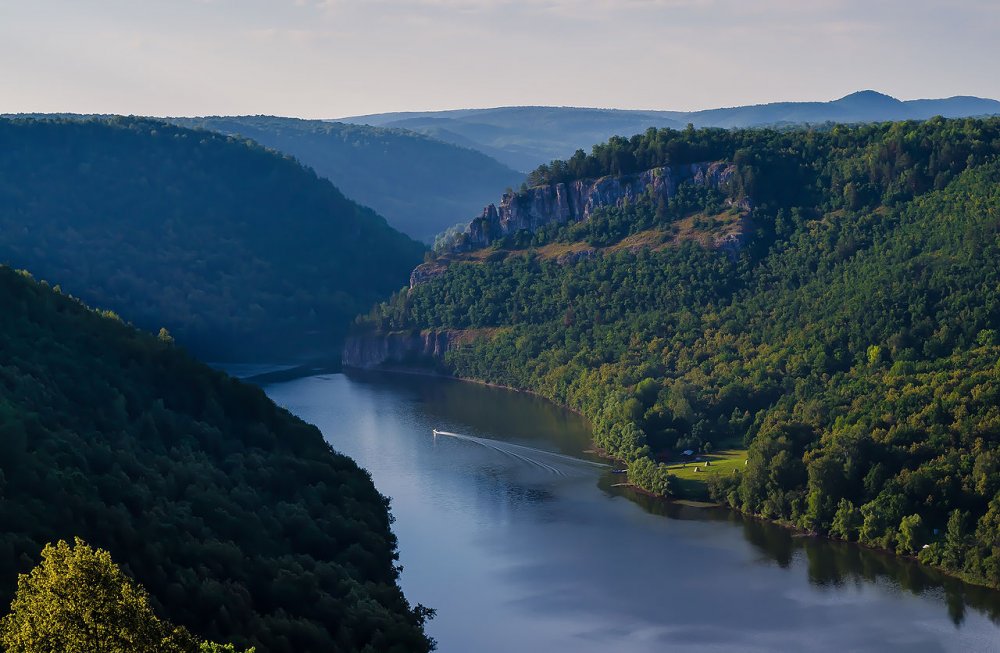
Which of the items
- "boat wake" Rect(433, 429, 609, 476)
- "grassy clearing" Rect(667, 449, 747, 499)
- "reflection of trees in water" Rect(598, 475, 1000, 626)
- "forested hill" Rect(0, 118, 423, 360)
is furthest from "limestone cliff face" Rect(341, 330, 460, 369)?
"reflection of trees in water" Rect(598, 475, 1000, 626)

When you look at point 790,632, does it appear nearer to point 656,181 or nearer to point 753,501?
point 753,501

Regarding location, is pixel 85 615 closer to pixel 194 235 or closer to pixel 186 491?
pixel 186 491

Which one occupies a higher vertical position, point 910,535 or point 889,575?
point 910,535

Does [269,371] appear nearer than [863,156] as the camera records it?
No

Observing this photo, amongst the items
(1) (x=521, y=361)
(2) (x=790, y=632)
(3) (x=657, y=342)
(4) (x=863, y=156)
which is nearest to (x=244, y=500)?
(2) (x=790, y=632)

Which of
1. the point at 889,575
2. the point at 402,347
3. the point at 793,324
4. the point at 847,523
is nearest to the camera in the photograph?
the point at 889,575

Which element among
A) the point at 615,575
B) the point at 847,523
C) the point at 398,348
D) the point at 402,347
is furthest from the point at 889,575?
the point at 398,348

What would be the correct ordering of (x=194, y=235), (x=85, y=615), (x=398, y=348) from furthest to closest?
(x=194, y=235) → (x=398, y=348) → (x=85, y=615)
